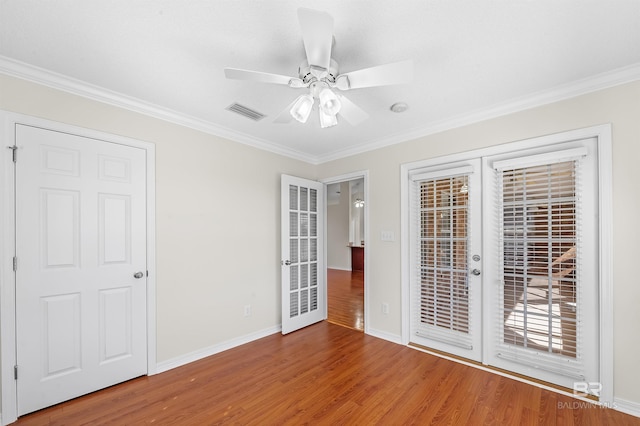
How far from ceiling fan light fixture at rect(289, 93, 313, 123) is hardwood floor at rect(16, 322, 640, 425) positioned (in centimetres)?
218

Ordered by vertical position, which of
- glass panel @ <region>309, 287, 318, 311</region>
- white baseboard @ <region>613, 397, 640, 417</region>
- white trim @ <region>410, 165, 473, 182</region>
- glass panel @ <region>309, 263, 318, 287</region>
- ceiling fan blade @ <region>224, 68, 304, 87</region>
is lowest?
white baseboard @ <region>613, 397, 640, 417</region>

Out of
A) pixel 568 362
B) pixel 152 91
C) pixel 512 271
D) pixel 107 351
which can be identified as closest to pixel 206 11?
pixel 152 91

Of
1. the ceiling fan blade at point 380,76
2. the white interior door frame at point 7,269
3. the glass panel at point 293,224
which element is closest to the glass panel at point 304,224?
the glass panel at point 293,224

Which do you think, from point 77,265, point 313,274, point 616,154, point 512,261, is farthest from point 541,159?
point 77,265

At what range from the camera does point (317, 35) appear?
1.35 m

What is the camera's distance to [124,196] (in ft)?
8.00

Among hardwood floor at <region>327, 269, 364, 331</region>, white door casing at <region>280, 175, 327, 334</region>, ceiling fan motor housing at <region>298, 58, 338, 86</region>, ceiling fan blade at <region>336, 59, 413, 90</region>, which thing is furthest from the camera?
hardwood floor at <region>327, 269, 364, 331</region>

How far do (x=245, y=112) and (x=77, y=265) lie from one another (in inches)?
76.4

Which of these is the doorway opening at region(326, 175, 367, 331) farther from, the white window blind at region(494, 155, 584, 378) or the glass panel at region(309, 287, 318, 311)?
the white window blind at region(494, 155, 584, 378)

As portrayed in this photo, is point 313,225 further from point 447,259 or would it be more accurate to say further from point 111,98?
point 111,98

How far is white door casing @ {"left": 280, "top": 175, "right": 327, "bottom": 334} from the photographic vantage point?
361cm

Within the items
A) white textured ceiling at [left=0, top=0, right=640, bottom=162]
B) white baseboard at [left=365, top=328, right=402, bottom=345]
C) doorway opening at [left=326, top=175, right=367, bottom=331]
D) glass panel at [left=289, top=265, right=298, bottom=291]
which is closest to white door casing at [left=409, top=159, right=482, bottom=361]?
white baseboard at [left=365, top=328, right=402, bottom=345]

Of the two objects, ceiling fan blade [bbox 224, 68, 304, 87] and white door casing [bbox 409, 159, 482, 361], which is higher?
ceiling fan blade [bbox 224, 68, 304, 87]

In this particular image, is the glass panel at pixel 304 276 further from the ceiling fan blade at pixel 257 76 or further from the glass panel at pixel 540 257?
the ceiling fan blade at pixel 257 76
